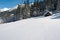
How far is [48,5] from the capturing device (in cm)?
3566

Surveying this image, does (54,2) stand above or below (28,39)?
below

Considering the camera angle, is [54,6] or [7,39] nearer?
[7,39]

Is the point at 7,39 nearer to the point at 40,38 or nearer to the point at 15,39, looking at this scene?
the point at 15,39

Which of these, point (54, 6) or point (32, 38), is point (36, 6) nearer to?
point (54, 6)

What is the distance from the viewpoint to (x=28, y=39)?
4707 millimetres

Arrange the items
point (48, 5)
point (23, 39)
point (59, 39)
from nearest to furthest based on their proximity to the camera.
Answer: point (59, 39)
point (23, 39)
point (48, 5)

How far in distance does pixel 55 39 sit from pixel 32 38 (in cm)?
80

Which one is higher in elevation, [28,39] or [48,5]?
[28,39]

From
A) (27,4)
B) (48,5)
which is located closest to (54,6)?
(48,5)

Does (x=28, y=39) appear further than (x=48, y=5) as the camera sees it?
No

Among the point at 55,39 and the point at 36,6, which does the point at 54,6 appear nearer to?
the point at 36,6

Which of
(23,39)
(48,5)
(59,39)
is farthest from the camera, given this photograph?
(48,5)

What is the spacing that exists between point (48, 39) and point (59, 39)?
35 cm

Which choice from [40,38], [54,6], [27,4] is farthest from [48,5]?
[40,38]
